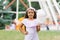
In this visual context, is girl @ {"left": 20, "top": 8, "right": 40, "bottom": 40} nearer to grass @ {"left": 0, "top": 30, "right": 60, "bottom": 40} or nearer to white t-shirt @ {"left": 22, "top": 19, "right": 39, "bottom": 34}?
white t-shirt @ {"left": 22, "top": 19, "right": 39, "bottom": 34}

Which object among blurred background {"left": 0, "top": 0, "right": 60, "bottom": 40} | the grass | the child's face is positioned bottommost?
the grass

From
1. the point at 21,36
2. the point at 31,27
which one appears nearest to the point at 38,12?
the point at 21,36

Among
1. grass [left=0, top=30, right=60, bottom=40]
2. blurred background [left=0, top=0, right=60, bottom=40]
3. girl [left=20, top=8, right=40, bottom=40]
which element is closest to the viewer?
girl [left=20, top=8, right=40, bottom=40]

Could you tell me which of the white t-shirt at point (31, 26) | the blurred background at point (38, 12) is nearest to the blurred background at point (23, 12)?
the blurred background at point (38, 12)

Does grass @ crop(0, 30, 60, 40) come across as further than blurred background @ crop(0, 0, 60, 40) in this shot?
No

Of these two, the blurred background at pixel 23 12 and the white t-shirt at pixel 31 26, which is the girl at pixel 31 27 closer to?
the white t-shirt at pixel 31 26

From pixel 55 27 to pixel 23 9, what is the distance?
1958 millimetres

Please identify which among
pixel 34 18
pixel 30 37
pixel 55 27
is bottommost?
pixel 55 27

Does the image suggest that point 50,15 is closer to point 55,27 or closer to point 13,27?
point 55,27

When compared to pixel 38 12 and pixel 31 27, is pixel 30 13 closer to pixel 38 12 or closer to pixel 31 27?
pixel 31 27

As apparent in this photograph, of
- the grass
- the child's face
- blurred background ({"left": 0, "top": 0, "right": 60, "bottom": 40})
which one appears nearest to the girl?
the child's face

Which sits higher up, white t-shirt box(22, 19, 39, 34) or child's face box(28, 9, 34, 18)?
child's face box(28, 9, 34, 18)

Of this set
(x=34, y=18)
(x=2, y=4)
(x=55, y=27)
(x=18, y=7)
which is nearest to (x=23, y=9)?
(x=18, y=7)

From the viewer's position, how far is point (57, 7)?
543 inches
